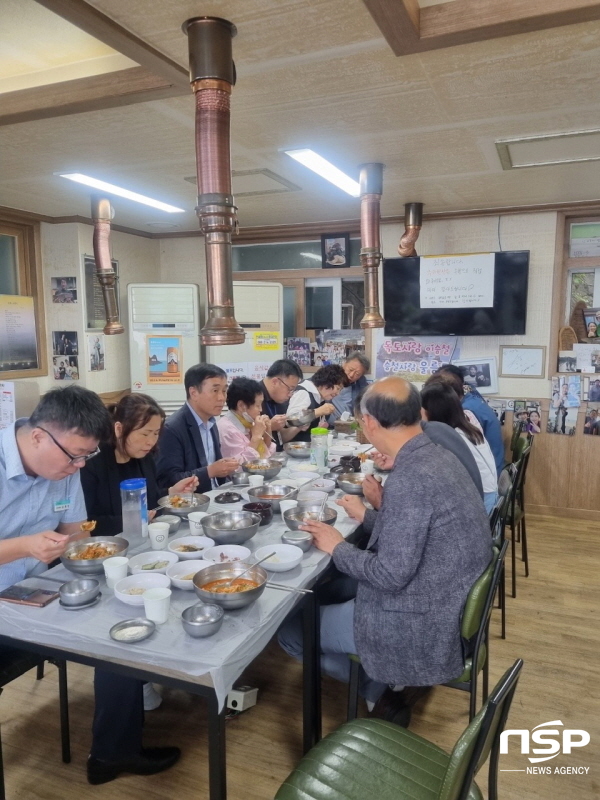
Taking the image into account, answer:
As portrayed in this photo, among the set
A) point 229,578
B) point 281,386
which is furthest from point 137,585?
point 281,386

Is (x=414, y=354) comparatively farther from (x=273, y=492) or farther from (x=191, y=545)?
(x=191, y=545)

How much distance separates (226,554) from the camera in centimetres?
186

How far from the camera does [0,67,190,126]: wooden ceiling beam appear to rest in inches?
84.5

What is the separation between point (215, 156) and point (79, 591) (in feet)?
4.79

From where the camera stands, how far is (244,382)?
3.29 meters

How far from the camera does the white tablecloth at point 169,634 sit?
1.31 meters

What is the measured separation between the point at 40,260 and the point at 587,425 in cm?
479

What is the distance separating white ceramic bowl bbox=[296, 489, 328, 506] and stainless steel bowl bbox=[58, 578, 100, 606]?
38.5 inches

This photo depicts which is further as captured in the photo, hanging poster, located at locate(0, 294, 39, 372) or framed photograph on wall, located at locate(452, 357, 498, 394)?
framed photograph on wall, located at locate(452, 357, 498, 394)

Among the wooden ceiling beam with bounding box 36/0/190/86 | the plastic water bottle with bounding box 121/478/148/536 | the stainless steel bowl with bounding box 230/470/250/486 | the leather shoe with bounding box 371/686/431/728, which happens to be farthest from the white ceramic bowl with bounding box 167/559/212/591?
the wooden ceiling beam with bounding box 36/0/190/86

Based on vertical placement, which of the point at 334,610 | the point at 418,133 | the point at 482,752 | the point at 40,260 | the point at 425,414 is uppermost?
the point at 418,133

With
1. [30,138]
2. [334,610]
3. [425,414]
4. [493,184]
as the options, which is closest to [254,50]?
[30,138]

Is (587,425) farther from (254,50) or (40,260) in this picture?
(40,260)

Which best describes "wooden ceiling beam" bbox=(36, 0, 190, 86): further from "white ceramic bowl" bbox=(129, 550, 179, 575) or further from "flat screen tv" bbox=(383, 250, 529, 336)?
"flat screen tv" bbox=(383, 250, 529, 336)
